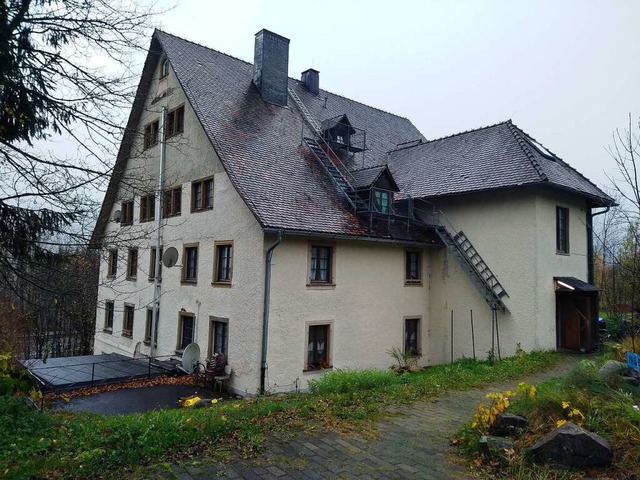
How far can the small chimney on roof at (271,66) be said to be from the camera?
65.0 ft

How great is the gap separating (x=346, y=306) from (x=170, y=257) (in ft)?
23.0

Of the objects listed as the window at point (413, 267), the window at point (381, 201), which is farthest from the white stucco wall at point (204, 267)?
the window at point (413, 267)

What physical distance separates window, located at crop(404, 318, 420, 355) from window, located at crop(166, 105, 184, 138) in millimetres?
11621

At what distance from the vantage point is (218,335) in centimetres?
1470

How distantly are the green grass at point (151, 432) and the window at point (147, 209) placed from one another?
41.7 feet

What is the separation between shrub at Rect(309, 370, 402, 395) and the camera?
9.26 meters

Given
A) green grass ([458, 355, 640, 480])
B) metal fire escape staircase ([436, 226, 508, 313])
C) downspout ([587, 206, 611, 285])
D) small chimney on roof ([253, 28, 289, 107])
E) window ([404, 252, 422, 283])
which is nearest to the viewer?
green grass ([458, 355, 640, 480])

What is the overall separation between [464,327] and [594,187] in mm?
8022

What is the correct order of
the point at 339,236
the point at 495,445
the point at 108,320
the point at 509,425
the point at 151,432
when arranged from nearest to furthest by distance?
the point at 495,445 → the point at 509,425 → the point at 151,432 → the point at 339,236 → the point at 108,320

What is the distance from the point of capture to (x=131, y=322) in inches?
803

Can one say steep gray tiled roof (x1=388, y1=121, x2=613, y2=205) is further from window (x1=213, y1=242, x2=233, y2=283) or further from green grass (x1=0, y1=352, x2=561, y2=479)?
green grass (x1=0, y1=352, x2=561, y2=479)

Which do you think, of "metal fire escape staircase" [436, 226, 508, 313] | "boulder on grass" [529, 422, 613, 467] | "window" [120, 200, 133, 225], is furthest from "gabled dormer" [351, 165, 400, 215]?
"boulder on grass" [529, 422, 613, 467]

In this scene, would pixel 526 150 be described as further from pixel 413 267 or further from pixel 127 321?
pixel 127 321

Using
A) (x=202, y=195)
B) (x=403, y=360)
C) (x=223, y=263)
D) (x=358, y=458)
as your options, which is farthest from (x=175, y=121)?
(x=358, y=458)
